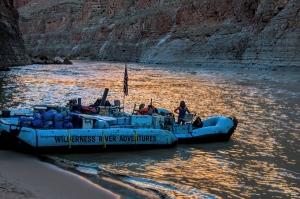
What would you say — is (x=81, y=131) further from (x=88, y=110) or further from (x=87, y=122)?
(x=88, y=110)

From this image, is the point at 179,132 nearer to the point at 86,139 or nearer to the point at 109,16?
the point at 86,139

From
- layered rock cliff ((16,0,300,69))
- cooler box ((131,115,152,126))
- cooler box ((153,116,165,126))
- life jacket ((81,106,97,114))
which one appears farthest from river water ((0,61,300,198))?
layered rock cliff ((16,0,300,69))

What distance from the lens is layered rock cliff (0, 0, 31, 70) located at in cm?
4753

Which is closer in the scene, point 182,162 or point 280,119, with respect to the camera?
point 182,162

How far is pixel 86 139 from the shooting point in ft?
39.0

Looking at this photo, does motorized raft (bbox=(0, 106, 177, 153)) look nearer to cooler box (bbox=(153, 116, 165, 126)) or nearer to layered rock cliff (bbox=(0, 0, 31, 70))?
cooler box (bbox=(153, 116, 165, 126))

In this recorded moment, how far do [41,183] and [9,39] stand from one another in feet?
145

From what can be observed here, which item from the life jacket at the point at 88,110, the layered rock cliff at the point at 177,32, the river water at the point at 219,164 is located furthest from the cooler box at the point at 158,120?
the layered rock cliff at the point at 177,32

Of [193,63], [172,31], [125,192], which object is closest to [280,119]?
[125,192]

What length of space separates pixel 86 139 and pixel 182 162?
2.80m

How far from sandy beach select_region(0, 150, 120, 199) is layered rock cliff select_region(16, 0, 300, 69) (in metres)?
45.2

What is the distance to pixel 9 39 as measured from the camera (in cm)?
4941

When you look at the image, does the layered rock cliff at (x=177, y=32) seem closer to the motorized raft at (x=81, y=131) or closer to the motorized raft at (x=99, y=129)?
the motorized raft at (x=99, y=129)

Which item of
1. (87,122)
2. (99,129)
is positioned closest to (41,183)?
(99,129)
